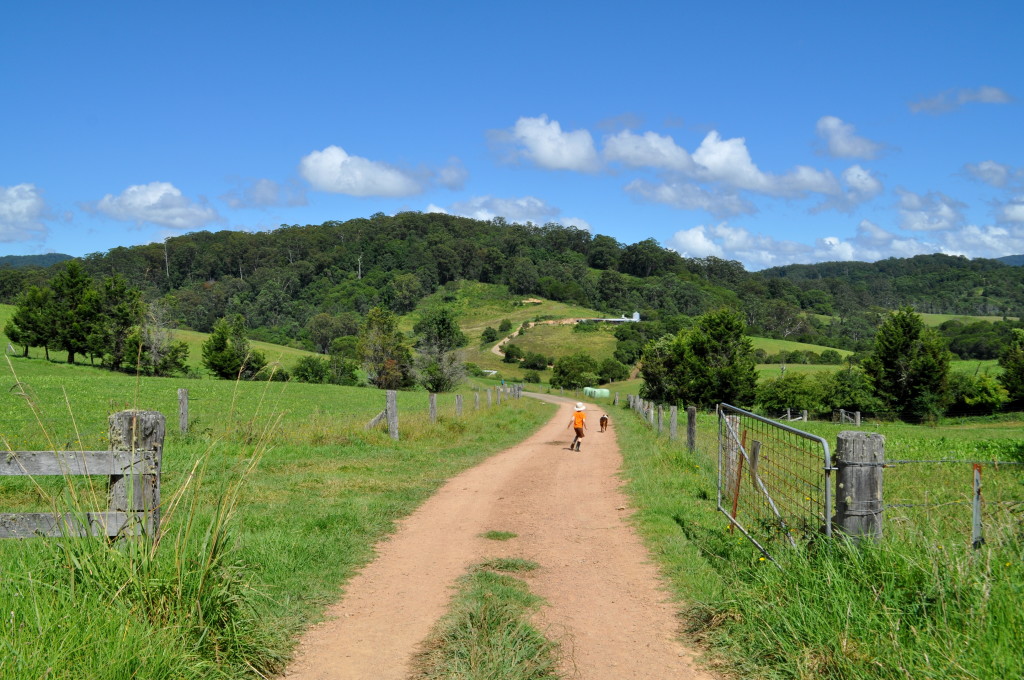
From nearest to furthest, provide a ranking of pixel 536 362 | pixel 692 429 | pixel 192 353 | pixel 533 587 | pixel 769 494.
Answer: pixel 533 587, pixel 769 494, pixel 692 429, pixel 192 353, pixel 536 362

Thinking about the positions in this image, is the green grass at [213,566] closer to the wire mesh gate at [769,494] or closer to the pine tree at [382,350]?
the wire mesh gate at [769,494]

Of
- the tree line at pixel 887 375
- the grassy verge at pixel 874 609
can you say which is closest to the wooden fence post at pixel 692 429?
the grassy verge at pixel 874 609

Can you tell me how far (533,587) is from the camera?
6879mm

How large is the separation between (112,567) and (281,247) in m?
173

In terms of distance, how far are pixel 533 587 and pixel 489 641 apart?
1668 mm

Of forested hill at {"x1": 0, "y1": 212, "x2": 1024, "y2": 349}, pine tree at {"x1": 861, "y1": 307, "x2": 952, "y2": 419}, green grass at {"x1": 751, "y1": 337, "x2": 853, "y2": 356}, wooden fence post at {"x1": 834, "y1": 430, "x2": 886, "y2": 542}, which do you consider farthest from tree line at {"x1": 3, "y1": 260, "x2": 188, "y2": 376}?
green grass at {"x1": 751, "y1": 337, "x2": 853, "y2": 356}

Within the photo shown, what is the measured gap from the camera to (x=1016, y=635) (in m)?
4.06

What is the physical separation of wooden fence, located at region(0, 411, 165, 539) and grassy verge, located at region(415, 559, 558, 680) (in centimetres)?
216

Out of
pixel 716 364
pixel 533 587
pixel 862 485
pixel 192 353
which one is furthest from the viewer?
pixel 192 353

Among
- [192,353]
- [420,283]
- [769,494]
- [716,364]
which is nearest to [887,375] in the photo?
[716,364]

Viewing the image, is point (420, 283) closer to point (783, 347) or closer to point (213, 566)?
point (783, 347)

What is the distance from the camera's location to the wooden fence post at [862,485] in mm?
5504

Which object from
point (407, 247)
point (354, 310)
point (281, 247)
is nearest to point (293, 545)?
point (354, 310)

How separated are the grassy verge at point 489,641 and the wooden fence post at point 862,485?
95.8 inches
